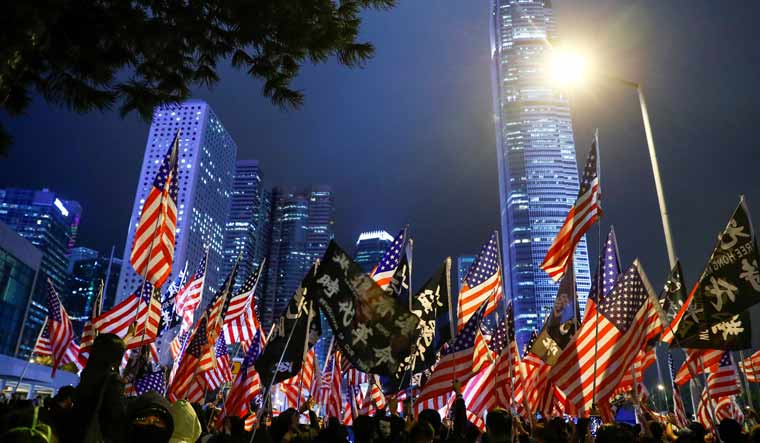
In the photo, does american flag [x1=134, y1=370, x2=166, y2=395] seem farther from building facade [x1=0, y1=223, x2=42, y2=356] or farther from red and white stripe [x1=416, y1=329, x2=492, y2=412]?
building facade [x1=0, y1=223, x2=42, y2=356]

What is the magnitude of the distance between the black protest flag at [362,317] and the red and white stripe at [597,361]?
305 cm

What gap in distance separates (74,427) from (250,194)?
188 metres

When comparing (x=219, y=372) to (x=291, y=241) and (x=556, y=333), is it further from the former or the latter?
(x=291, y=241)

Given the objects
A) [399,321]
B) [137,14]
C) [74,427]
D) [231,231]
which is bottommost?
[74,427]

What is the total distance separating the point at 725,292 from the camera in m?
8.13

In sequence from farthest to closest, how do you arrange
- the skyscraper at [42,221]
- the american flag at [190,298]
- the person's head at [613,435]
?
the skyscraper at [42,221], the american flag at [190,298], the person's head at [613,435]

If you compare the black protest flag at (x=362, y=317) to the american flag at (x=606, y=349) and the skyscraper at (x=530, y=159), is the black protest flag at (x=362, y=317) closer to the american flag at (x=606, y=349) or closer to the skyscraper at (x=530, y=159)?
the american flag at (x=606, y=349)

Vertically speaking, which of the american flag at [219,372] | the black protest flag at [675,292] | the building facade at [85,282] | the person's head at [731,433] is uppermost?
the building facade at [85,282]

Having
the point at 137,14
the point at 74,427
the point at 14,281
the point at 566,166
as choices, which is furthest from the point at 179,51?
the point at 566,166

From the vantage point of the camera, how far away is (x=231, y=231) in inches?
7013

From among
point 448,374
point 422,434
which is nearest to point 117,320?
point 448,374

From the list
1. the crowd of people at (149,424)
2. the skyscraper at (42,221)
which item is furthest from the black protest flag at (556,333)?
the skyscraper at (42,221)

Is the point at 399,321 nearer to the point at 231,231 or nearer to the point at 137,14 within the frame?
the point at 137,14

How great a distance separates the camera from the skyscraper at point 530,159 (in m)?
136
